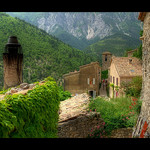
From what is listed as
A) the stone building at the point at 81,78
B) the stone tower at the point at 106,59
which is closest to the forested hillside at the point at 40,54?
the stone tower at the point at 106,59

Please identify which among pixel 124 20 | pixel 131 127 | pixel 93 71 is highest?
pixel 124 20

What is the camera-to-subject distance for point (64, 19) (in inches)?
4589

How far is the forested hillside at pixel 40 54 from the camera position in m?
32.9

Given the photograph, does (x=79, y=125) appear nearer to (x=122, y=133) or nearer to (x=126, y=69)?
(x=122, y=133)

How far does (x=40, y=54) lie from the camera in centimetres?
3719

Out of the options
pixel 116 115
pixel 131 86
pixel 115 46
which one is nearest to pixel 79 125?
pixel 116 115

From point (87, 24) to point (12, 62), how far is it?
11337cm

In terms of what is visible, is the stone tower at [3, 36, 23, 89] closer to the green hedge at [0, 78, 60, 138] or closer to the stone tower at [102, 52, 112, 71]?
the green hedge at [0, 78, 60, 138]

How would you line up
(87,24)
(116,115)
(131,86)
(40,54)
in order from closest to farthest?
1. (116,115)
2. (131,86)
3. (40,54)
4. (87,24)

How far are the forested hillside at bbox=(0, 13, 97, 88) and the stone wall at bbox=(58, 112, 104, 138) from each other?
888 inches
